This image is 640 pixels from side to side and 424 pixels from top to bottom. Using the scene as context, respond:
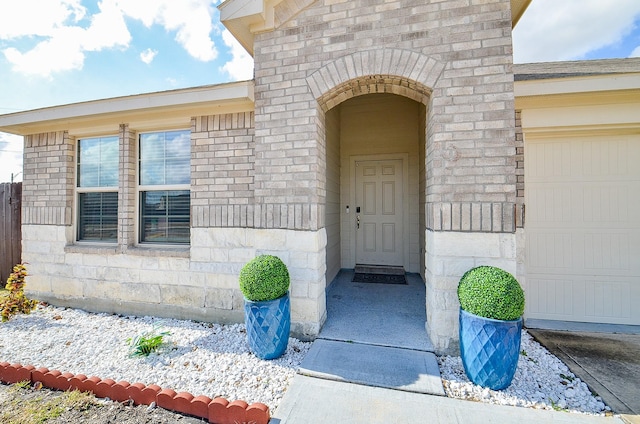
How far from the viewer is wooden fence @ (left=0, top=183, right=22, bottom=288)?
15.8 feet

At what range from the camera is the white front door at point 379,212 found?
5566 mm

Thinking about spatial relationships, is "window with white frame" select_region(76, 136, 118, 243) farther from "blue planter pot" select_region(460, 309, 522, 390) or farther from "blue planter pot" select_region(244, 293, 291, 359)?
"blue planter pot" select_region(460, 309, 522, 390)

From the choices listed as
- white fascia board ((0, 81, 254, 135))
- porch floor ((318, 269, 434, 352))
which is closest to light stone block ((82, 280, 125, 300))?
white fascia board ((0, 81, 254, 135))

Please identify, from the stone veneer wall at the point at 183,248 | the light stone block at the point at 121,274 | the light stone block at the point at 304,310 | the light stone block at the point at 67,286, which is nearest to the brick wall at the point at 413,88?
the stone veneer wall at the point at 183,248

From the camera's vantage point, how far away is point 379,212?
5.65 meters

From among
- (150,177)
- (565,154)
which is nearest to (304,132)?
(150,177)

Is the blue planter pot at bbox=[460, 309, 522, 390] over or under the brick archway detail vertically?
under

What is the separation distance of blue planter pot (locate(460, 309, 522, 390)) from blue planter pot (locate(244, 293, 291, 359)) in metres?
1.74

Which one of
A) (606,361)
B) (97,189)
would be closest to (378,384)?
(606,361)

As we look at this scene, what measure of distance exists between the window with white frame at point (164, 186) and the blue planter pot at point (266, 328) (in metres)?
1.76

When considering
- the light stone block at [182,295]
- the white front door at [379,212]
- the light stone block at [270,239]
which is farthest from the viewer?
the white front door at [379,212]

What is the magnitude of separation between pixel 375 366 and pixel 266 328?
108 centimetres

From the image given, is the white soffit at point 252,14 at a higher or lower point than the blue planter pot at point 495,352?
higher

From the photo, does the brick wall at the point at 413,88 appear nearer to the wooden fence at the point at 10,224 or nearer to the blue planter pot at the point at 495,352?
the blue planter pot at the point at 495,352
